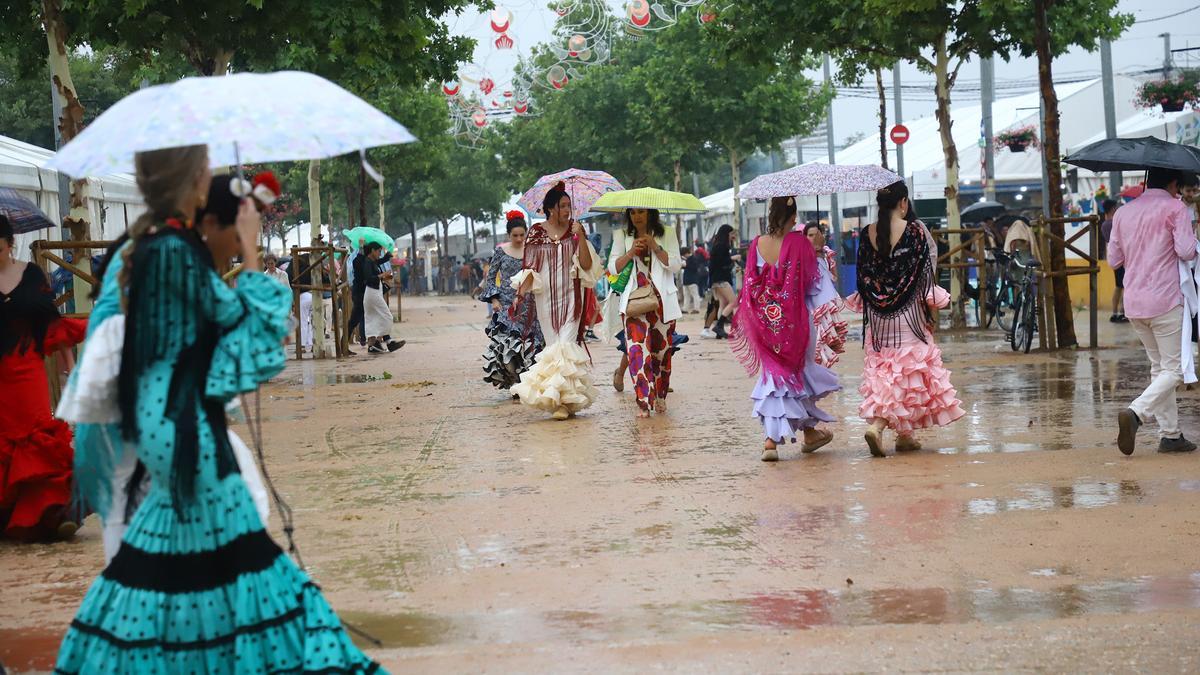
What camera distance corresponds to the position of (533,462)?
987 centimetres

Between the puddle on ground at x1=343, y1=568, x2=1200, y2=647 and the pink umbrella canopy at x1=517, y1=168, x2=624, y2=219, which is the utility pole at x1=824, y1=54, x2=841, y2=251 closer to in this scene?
the pink umbrella canopy at x1=517, y1=168, x2=624, y2=219

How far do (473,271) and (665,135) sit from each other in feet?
63.6

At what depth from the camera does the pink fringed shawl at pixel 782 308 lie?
9.61 m

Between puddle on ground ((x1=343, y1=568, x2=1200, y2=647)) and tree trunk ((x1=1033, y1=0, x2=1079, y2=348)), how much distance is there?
11.0 metres

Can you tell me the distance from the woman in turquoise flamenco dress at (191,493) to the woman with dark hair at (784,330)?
5899 millimetres

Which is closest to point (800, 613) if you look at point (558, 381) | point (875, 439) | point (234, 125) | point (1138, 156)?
point (234, 125)

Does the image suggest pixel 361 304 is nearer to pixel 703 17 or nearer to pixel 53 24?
pixel 703 17

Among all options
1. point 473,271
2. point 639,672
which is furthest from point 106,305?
point 473,271

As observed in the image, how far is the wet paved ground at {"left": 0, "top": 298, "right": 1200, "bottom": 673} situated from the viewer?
5.24 m

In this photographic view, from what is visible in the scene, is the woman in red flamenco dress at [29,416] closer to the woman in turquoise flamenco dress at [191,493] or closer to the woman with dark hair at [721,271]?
the woman in turquoise flamenco dress at [191,493]

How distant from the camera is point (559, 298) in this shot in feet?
41.4

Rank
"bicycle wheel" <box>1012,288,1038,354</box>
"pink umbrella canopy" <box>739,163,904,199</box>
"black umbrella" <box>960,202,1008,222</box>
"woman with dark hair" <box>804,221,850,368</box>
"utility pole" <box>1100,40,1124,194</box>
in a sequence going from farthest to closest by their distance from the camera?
"black umbrella" <box>960,202,1008,222</box> < "utility pole" <box>1100,40,1124,194</box> < "bicycle wheel" <box>1012,288,1038,354</box> < "pink umbrella canopy" <box>739,163,904,199</box> < "woman with dark hair" <box>804,221,850,368</box>

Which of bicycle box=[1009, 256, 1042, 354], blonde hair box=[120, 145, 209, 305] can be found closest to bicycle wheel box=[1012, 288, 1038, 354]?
bicycle box=[1009, 256, 1042, 354]

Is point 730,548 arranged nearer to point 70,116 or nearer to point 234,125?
point 234,125
